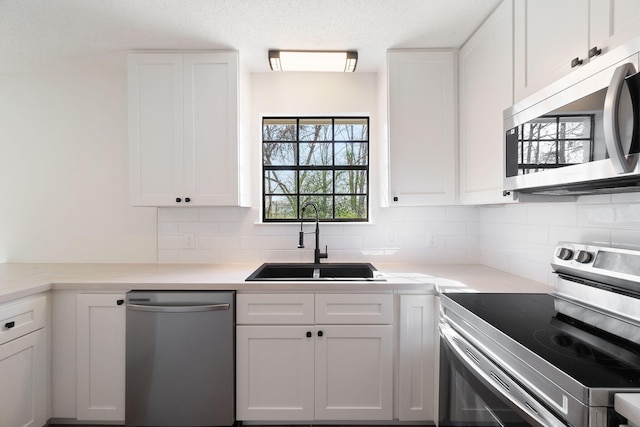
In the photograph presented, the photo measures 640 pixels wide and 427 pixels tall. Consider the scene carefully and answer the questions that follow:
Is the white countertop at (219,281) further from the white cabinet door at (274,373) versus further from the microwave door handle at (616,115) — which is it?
the microwave door handle at (616,115)

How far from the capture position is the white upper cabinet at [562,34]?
3.30 ft

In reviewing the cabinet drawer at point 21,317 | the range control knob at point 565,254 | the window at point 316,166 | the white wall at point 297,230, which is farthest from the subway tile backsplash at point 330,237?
the range control knob at point 565,254

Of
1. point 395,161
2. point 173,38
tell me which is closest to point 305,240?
point 395,161

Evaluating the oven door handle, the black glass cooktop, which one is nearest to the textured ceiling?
the black glass cooktop

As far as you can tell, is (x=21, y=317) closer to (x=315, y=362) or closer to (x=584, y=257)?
(x=315, y=362)

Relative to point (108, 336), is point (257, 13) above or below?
above

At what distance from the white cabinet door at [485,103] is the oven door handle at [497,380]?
737 millimetres

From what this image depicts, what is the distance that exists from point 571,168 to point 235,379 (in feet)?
6.14

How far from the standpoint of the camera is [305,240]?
2502mm

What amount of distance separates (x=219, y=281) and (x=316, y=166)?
123 cm

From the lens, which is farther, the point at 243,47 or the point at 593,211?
the point at 243,47

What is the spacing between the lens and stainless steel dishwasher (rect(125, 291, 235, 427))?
1.78m

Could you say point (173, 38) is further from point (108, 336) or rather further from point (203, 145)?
point (108, 336)

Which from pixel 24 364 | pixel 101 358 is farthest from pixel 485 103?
pixel 24 364
